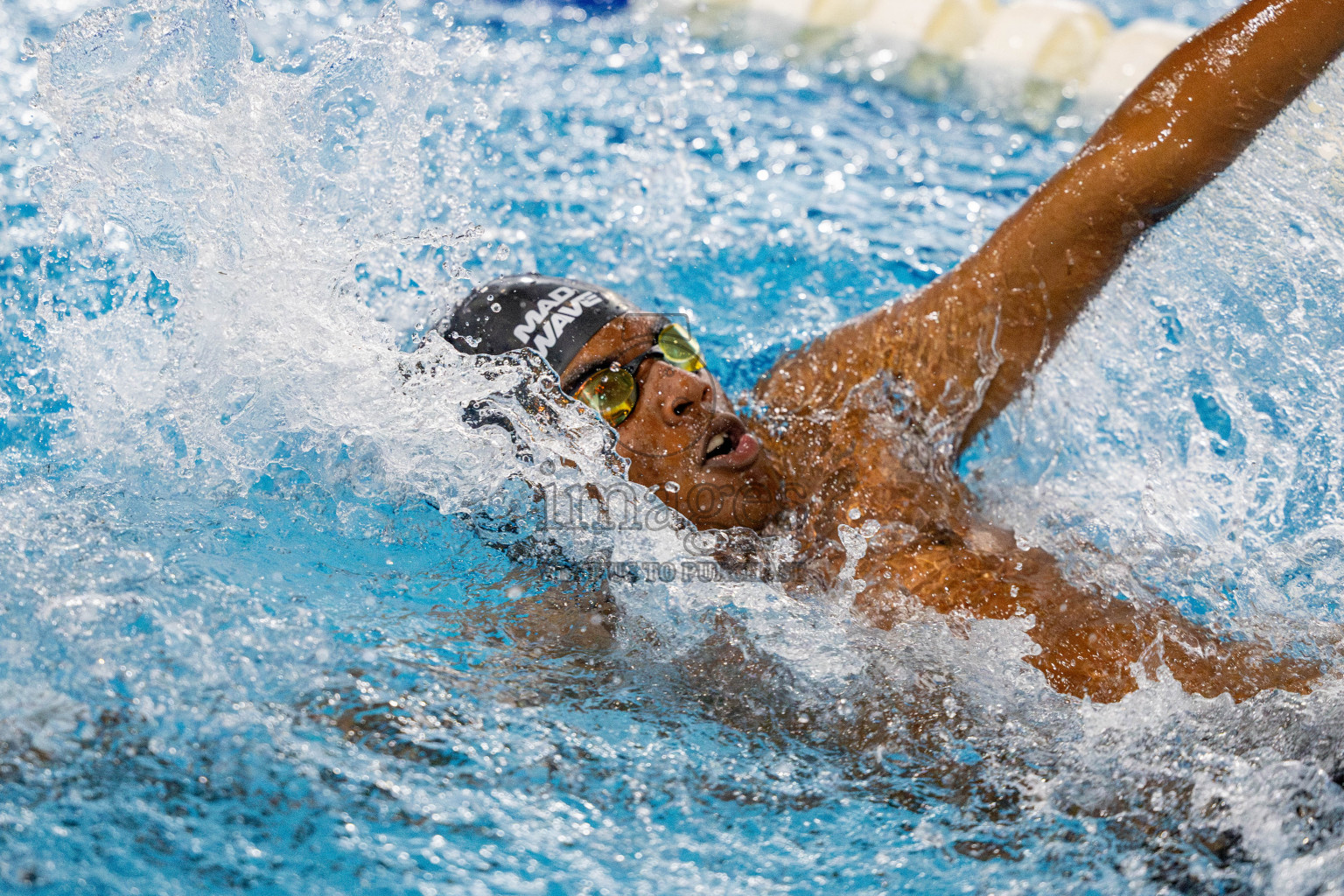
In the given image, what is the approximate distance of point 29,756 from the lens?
1.41m

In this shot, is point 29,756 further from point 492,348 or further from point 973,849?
point 973,849

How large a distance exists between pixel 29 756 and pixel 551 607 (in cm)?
81

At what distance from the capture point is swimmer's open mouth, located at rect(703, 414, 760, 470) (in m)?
2.05

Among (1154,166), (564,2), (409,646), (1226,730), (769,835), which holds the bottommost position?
(769,835)

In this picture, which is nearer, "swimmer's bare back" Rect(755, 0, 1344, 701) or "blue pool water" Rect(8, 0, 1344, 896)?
"blue pool water" Rect(8, 0, 1344, 896)

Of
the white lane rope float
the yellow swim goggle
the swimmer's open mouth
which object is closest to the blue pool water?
the yellow swim goggle

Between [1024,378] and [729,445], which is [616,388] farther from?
[1024,378]

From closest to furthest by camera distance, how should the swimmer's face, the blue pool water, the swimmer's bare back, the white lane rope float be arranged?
the blue pool water → the swimmer's bare back → the swimmer's face → the white lane rope float

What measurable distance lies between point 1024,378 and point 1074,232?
1.13 feet

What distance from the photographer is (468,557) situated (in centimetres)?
203

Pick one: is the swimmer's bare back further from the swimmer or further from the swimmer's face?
the swimmer's face

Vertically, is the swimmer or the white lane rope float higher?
the white lane rope float

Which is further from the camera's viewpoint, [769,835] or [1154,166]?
[1154,166]

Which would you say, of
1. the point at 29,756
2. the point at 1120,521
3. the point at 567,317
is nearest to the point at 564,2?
the point at 567,317
